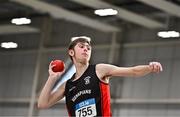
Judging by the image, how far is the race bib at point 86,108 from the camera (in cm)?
520

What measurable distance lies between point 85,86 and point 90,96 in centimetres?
12

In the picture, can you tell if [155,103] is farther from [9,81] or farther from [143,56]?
[9,81]

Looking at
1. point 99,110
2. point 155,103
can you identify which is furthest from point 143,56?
point 99,110

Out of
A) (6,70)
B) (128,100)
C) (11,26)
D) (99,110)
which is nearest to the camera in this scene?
(99,110)

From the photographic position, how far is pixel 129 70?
499 cm

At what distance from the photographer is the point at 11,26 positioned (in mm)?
22406

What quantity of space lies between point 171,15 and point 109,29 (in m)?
2.76

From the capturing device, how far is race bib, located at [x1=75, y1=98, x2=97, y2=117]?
5199 millimetres

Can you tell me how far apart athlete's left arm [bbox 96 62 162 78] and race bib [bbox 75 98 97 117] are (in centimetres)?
30

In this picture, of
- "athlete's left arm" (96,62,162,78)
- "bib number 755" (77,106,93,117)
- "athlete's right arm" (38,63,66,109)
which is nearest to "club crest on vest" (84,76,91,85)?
"athlete's left arm" (96,62,162,78)

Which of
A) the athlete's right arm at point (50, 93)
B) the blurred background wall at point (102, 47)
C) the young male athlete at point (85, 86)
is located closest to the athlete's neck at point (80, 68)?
the young male athlete at point (85, 86)

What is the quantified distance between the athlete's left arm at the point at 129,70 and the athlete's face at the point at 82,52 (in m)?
0.18

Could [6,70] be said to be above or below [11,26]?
below

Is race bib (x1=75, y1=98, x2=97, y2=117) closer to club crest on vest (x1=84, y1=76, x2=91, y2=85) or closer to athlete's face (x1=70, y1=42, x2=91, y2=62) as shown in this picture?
club crest on vest (x1=84, y1=76, x2=91, y2=85)
